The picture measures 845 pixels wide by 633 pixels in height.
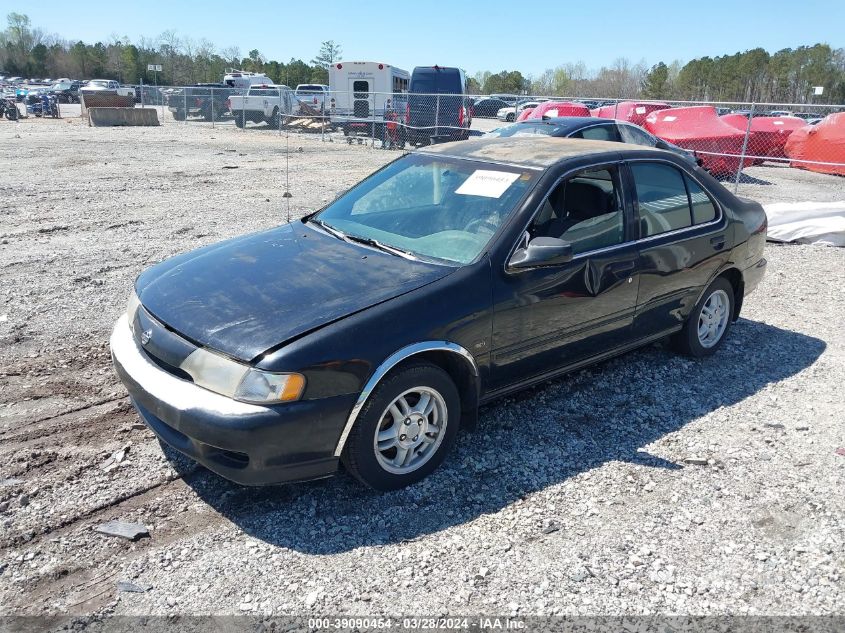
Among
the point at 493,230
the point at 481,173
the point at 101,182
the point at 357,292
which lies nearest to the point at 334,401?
the point at 357,292

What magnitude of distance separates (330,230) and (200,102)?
32.3 metres

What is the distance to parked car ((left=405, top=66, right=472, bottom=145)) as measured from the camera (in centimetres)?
2214

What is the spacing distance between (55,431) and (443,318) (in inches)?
95.8

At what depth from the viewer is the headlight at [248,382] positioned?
290 centimetres

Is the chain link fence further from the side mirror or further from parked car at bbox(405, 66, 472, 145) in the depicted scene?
the side mirror

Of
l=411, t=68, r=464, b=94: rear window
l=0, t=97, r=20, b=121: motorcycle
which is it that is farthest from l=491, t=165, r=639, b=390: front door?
l=0, t=97, r=20, b=121: motorcycle

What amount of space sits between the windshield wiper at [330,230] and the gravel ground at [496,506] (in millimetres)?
1454

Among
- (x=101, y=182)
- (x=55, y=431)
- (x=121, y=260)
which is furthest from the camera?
(x=101, y=182)

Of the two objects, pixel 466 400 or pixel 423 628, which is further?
pixel 466 400

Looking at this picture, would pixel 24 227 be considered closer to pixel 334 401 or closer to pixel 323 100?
pixel 334 401

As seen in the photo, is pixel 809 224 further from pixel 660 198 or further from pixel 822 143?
pixel 822 143

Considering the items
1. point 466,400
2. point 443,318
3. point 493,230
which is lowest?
point 466,400

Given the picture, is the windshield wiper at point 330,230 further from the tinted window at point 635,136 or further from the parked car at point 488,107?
the parked car at point 488,107

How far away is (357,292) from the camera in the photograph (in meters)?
3.32
